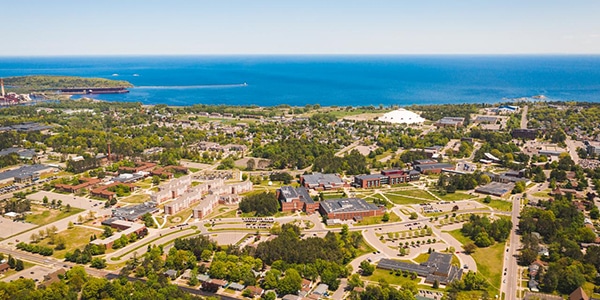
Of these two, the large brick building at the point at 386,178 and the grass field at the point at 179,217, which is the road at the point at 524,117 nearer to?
the large brick building at the point at 386,178

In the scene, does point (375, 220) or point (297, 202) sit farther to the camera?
point (297, 202)

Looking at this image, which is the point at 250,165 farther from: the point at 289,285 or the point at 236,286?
the point at 289,285

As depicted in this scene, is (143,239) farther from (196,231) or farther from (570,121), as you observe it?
(570,121)

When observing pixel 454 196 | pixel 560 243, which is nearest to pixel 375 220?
pixel 454 196

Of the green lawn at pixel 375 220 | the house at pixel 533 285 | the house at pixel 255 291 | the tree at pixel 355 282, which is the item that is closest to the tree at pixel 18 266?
the house at pixel 255 291

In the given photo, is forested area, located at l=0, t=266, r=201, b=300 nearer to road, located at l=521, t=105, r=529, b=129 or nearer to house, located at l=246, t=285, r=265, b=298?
house, located at l=246, t=285, r=265, b=298

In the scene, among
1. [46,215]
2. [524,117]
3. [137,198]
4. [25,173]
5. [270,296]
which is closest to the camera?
[270,296]
